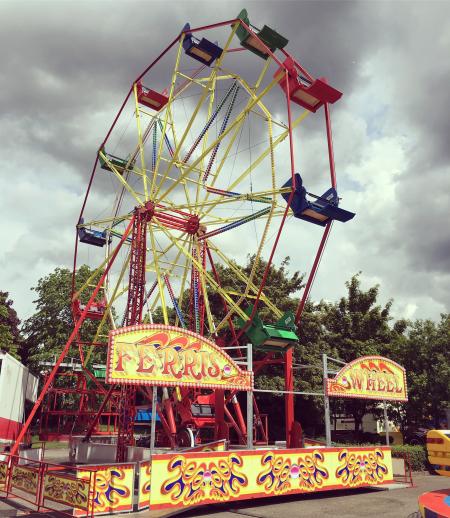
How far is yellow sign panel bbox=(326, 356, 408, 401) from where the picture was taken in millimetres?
18000

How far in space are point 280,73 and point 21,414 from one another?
19.8 meters

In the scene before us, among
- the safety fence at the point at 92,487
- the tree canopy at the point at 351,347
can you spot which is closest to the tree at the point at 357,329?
the tree canopy at the point at 351,347

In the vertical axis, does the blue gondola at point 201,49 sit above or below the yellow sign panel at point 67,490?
above

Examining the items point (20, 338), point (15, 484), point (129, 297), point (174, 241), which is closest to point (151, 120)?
point (174, 241)

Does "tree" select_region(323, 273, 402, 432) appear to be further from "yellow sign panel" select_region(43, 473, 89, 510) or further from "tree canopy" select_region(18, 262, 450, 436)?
"yellow sign panel" select_region(43, 473, 89, 510)

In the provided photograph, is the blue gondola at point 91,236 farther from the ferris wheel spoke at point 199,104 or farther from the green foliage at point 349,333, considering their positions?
the green foliage at point 349,333

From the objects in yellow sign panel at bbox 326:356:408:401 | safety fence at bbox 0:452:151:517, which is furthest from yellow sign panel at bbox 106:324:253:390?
yellow sign panel at bbox 326:356:408:401

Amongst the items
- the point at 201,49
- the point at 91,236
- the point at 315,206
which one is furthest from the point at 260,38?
the point at 91,236

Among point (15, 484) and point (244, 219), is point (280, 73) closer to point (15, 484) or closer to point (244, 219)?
point (244, 219)

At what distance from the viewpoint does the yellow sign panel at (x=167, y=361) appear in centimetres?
1273

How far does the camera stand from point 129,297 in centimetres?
2061

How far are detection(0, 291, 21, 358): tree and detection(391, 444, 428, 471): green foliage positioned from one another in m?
24.8

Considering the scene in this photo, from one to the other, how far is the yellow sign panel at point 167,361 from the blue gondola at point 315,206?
22.8 feet

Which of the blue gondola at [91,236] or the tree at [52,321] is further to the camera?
the tree at [52,321]
